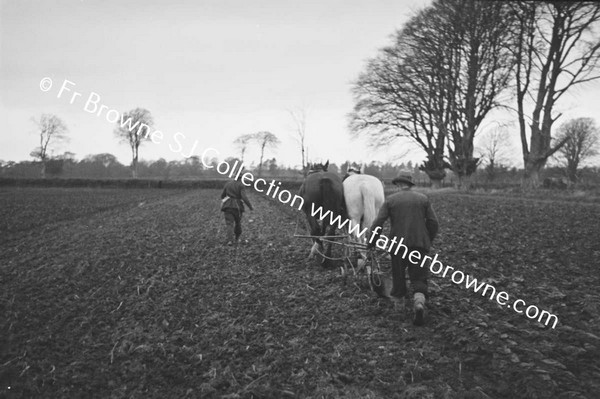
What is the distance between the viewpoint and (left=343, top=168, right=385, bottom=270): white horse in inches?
265

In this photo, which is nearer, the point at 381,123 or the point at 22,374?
the point at 22,374

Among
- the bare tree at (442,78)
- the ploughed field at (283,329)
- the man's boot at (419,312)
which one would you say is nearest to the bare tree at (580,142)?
the bare tree at (442,78)

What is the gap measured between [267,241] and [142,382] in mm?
7319

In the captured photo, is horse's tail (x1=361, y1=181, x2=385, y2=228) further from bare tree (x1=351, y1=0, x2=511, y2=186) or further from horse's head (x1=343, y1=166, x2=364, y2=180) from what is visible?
bare tree (x1=351, y1=0, x2=511, y2=186)

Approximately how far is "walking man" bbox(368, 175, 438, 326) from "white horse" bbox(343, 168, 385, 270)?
165 cm

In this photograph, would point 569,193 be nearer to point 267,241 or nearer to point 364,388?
point 267,241

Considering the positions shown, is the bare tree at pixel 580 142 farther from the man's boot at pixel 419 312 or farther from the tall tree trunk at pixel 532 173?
the man's boot at pixel 419 312

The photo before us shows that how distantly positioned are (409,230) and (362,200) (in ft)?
6.91

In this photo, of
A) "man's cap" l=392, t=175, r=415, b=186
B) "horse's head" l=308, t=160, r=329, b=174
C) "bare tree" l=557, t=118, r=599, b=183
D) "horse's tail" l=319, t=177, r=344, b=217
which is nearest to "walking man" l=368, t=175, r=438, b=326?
"man's cap" l=392, t=175, r=415, b=186

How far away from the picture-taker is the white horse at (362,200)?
265 inches

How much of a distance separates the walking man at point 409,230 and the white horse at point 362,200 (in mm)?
1649

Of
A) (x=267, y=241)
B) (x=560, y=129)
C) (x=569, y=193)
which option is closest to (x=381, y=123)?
(x=569, y=193)

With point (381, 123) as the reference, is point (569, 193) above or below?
below

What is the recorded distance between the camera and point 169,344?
4.22 meters
